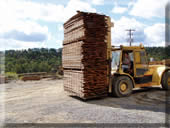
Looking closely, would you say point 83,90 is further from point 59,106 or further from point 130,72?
point 130,72

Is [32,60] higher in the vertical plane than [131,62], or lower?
higher

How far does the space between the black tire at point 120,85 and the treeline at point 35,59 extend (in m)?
12.5

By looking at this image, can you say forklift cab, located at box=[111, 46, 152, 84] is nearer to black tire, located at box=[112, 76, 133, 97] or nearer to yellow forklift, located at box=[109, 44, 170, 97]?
yellow forklift, located at box=[109, 44, 170, 97]

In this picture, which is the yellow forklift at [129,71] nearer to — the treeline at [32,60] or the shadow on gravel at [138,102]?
the shadow on gravel at [138,102]

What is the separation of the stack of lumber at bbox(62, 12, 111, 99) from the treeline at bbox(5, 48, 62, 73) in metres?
15.2

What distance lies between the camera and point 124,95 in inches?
312

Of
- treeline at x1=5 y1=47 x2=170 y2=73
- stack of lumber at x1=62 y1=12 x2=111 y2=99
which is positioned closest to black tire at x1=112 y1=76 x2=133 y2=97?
stack of lumber at x1=62 y1=12 x2=111 y2=99

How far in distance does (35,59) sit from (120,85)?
26.9 metres

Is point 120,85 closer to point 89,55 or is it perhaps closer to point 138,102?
point 138,102

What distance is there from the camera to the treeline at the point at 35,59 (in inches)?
1033

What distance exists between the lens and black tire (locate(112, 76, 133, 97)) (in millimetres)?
7727

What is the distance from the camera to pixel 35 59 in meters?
32.5

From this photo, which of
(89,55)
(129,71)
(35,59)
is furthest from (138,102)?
(35,59)

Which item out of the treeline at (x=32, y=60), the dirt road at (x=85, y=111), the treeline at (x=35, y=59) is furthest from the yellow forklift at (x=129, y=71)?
the treeline at (x=32, y=60)
